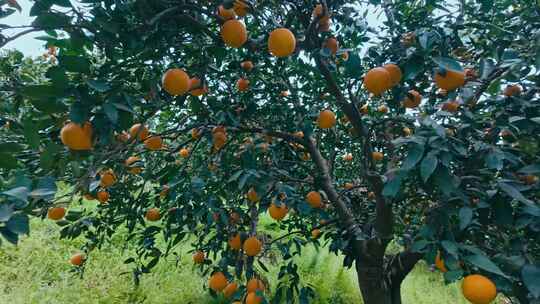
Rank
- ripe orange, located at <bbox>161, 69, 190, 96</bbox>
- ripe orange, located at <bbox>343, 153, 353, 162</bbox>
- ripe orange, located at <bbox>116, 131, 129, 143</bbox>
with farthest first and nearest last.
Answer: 1. ripe orange, located at <bbox>343, 153, 353, 162</bbox>
2. ripe orange, located at <bbox>116, 131, 129, 143</bbox>
3. ripe orange, located at <bbox>161, 69, 190, 96</bbox>

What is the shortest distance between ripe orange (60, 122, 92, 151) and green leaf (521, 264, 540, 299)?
106cm

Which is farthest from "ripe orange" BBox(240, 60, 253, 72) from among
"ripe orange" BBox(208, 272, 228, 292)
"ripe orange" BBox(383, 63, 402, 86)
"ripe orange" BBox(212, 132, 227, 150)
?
"ripe orange" BBox(208, 272, 228, 292)

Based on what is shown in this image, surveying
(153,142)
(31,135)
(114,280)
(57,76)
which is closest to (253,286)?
(153,142)

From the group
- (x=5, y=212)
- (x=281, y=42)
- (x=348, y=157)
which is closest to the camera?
(x=5, y=212)

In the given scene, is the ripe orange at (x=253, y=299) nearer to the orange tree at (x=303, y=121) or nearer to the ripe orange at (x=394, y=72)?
the orange tree at (x=303, y=121)

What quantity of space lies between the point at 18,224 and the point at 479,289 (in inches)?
40.8

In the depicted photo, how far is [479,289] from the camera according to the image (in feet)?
3.06

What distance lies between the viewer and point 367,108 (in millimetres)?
2285

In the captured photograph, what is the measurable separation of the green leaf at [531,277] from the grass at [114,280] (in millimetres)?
2536

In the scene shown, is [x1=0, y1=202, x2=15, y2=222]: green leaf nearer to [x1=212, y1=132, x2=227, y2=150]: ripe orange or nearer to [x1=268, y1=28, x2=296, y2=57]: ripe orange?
[x1=268, y1=28, x2=296, y2=57]: ripe orange

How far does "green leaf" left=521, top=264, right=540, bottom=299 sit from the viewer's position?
818 millimetres

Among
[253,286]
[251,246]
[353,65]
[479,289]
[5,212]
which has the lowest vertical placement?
[479,289]

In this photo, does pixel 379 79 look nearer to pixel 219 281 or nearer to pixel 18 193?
pixel 18 193

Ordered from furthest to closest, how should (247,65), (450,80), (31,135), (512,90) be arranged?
(247,65), (512,90), (450,80), (31,135)
